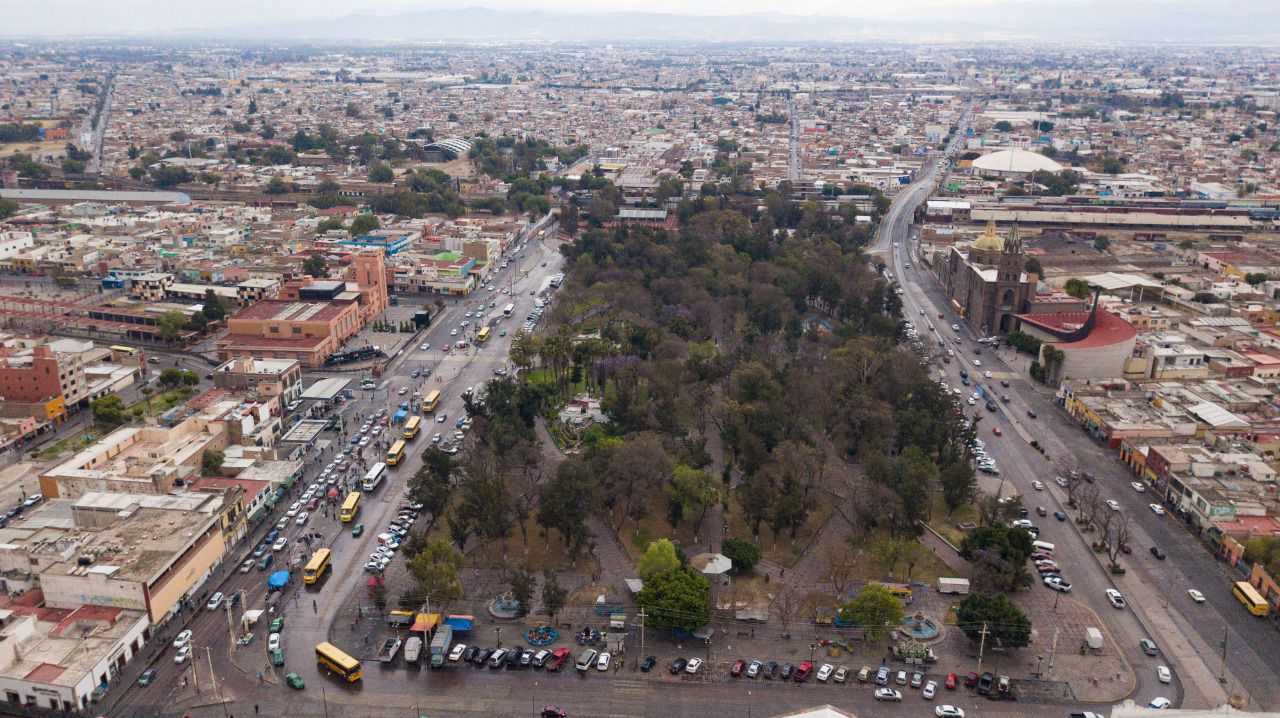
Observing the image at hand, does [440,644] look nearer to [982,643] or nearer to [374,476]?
[374,476]

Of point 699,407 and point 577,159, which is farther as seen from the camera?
point 577,159

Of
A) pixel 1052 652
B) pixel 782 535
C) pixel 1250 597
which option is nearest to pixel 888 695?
pixel 1052 652

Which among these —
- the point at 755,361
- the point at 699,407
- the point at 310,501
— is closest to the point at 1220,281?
the point at 755,361

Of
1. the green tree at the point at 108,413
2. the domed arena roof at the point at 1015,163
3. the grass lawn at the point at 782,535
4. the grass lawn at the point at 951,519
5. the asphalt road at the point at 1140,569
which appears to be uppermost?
the domed arena roof at the point at 1015,163

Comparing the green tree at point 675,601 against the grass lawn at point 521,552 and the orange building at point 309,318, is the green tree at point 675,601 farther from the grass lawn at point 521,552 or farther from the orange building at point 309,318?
the orange building at point 309,318

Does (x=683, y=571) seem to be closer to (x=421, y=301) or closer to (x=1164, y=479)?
(x=1164, y=479)

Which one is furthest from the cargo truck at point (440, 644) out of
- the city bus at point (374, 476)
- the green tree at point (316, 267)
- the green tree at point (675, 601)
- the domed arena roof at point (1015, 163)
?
the domed arena roof at point (1015, 163)
